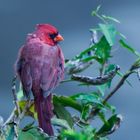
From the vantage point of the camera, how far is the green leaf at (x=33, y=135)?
139cm

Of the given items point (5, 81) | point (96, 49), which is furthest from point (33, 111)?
point (5, 81)

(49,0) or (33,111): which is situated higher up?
(49,0)

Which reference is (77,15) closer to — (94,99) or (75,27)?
(75,27)

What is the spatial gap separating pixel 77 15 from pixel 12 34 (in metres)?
0.26

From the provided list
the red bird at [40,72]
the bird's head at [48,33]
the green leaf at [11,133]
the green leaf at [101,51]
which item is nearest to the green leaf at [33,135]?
the green leaf at [11,133]

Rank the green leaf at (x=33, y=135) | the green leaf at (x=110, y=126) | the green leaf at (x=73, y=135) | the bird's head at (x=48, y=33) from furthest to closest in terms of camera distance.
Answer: the bird's head at (x=48, y=33)
the green leaf at (x=110, y=126)
the green leaf at (x=33, y=135)
the green leaf at (x=73, y=135)

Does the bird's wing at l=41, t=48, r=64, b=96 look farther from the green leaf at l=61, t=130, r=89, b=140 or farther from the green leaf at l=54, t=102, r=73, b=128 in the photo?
the green leaf at l=61, t=130, r=89, b=140

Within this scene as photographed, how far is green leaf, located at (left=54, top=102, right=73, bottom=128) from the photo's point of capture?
5.02ft

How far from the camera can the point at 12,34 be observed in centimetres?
271

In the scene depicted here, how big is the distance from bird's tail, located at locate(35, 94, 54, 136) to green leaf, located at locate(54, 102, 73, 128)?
1 centimetres

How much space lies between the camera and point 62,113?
1.54 meters

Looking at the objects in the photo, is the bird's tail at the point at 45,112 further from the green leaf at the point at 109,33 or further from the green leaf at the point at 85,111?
the green leaf at the point at 109,33

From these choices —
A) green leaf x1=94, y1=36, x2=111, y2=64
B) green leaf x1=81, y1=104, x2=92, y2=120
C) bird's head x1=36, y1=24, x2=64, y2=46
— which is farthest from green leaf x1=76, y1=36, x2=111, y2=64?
bird's head x1=36, y1=24, x2=64, y2=46

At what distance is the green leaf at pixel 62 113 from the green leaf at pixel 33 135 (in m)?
0.11
